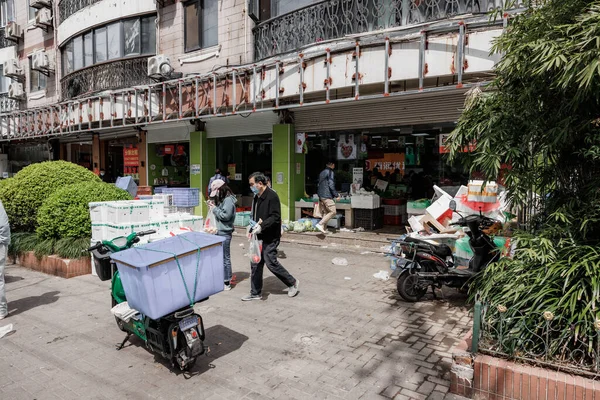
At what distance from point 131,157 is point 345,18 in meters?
11.2

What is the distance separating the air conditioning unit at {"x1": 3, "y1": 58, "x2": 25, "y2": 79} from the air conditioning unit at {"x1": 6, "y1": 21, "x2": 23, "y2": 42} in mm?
1217

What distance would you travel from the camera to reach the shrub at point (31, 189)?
29.8 ft

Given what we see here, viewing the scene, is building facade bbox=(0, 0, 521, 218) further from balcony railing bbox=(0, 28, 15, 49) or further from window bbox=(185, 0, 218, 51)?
balcony railing bbox=(0, 28, 15, 49)

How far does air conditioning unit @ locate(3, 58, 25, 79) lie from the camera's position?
21.8m

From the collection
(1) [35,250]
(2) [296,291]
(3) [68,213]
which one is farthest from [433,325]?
(1) [35,250]

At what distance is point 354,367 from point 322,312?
1.66 meters

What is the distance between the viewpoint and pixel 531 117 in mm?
4133

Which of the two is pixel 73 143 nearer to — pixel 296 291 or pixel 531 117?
pixel 296 291

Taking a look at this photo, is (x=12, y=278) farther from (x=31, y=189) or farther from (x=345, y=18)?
(x=345, y=18)

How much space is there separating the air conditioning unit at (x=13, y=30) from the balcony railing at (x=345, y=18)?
17.0 metres

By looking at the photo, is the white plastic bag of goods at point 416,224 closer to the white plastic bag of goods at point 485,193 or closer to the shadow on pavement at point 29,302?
the white plastic bag of goods at point 485,193

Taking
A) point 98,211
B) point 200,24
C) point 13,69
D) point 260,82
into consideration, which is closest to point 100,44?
point 200,24

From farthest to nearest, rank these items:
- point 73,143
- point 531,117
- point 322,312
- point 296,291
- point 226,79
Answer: point 73,143
point 226,79
point 296,291
point 322,312
point 531,117

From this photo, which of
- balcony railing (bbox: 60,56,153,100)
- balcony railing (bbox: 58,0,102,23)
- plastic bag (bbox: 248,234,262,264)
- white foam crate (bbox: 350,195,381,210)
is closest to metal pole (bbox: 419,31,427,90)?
white foam crate (bbox: 350,195,381,210)
